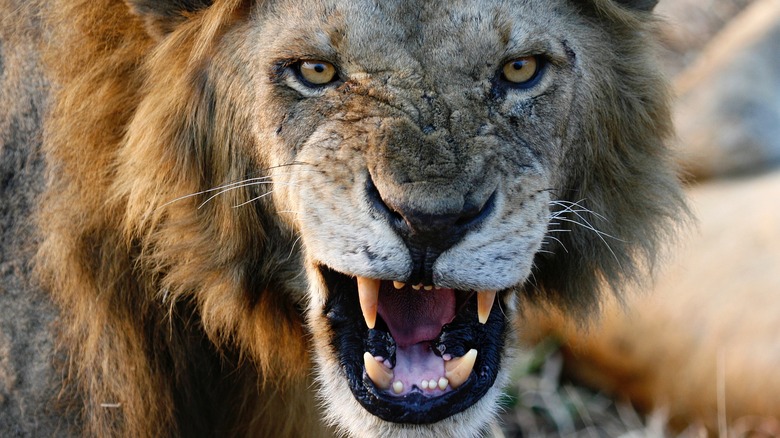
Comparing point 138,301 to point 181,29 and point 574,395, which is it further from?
point 574,395

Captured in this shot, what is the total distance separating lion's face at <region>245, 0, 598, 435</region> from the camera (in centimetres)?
258

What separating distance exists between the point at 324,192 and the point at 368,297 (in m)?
0.30

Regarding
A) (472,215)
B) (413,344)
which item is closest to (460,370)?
(413,344)

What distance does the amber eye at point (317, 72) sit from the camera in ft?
9.33

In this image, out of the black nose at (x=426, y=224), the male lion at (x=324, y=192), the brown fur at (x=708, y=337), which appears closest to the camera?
the black nose at (x=426, y=224)

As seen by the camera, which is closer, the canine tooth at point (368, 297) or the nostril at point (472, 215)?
the nostril at point (472, 215)

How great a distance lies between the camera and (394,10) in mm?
2773

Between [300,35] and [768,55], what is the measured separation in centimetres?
567

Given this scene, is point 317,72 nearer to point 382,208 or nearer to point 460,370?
point 382,208

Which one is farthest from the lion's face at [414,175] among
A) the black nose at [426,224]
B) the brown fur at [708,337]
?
the brown fur at [708,337]

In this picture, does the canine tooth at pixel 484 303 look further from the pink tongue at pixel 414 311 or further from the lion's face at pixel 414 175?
the pink tongue at pixel 414 311

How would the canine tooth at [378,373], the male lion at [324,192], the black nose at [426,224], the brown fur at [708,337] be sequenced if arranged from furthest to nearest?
1. the brown fur at [708,337]
2. the canine tooth at [378,373]
3. the male lion at [324,192]
4. the black nose at [426,224]

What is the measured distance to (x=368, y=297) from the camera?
2771 mm

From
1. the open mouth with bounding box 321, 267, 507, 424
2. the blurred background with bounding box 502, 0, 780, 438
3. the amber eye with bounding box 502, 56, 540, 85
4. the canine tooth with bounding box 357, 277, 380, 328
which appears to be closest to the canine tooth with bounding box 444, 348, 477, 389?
the open mouth with bounding box 321, 267, 507, 424
